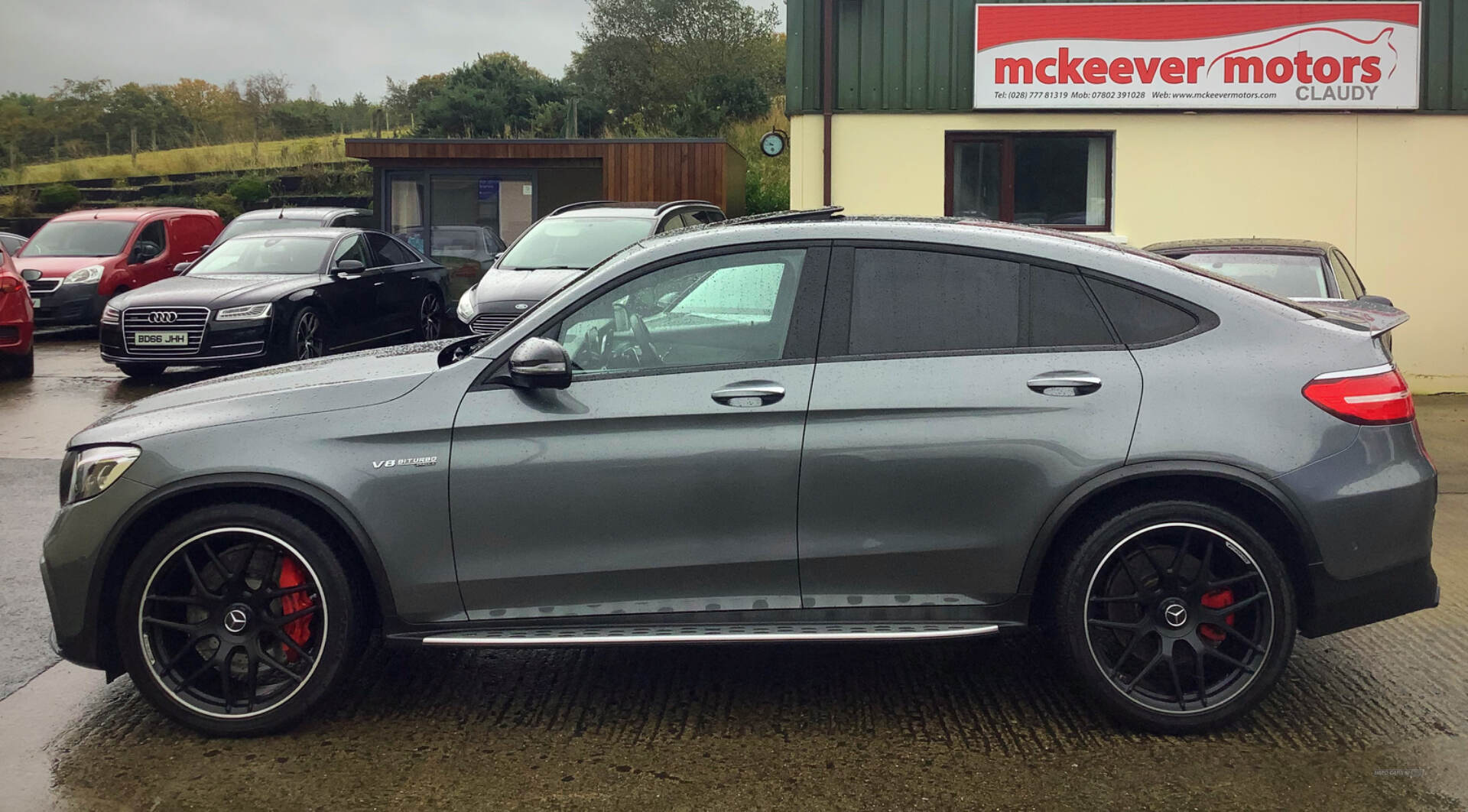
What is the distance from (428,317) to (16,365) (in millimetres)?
4494

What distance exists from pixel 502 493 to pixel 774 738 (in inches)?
44.4

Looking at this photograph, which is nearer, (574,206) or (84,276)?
(574,206)

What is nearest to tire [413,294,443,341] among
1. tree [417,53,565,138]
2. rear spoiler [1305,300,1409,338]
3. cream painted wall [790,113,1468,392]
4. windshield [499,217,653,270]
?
windshield [499,217,653,270]

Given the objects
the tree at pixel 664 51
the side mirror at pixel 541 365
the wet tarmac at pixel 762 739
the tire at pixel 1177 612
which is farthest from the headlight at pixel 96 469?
the tree at pixel 664 51

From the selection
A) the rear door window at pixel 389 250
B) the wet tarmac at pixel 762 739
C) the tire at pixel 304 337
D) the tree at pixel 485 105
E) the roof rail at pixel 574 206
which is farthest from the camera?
the tree at pixel 485 105

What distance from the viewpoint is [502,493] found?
418cm

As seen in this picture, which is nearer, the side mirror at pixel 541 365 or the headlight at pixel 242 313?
the side mirror at pixel 541 365

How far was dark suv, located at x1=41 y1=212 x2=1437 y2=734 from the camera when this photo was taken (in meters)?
4.14

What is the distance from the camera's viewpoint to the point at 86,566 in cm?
419

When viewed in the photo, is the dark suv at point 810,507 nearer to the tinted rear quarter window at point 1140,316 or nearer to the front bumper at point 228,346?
the tinted rear quarter window at point 1140,316

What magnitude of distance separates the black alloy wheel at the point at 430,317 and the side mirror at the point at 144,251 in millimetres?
5094

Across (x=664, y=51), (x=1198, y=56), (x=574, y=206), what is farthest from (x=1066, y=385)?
(x=664, y=51)

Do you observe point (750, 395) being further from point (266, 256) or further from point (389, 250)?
point (389, 250)

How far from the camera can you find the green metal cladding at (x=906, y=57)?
44.1 ft
